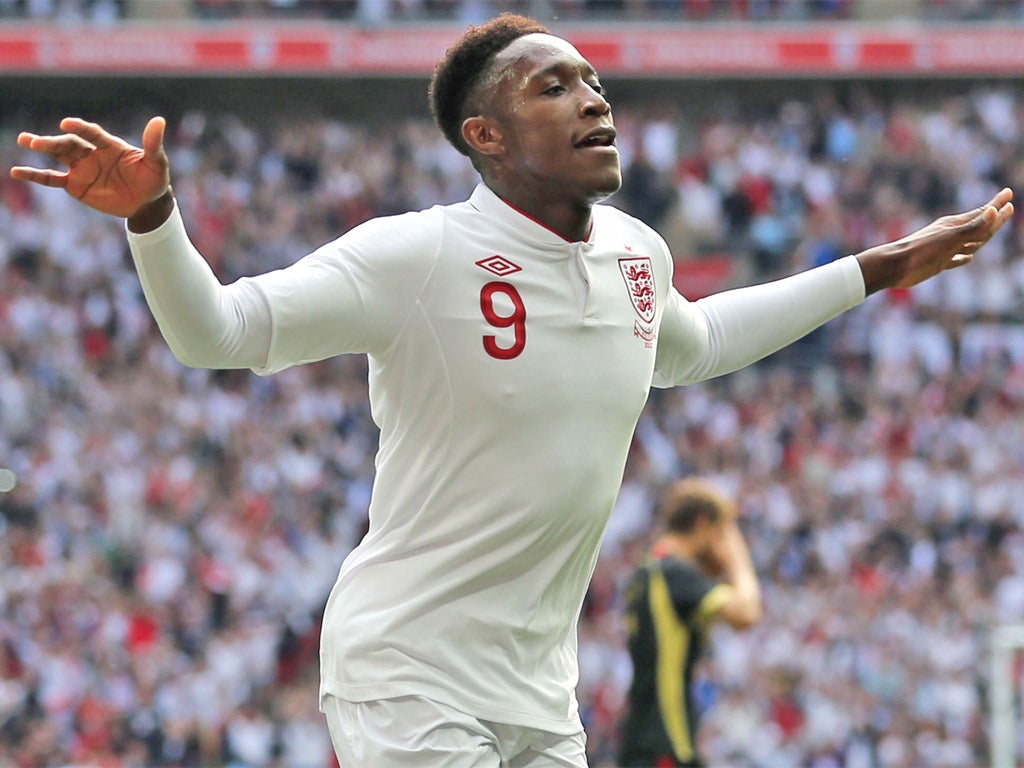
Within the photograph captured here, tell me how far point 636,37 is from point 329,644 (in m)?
17.2

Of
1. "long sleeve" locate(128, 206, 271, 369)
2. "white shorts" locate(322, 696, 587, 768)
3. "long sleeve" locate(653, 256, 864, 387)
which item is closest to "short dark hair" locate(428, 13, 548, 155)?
"long sleeve" locate(653, 256, 864, 387)

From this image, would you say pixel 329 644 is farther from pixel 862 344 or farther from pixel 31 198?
pixel 31 198

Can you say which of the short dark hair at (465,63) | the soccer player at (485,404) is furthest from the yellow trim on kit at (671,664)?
the short dark hair at (465,63)

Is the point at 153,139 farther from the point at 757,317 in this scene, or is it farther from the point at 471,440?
the point at 757,317

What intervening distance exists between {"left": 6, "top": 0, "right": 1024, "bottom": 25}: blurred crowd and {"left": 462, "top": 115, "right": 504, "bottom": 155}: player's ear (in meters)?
16.6

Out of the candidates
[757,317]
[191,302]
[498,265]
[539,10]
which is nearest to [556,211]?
[498,265]

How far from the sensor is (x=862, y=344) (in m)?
16.6

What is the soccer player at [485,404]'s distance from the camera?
3.03 m

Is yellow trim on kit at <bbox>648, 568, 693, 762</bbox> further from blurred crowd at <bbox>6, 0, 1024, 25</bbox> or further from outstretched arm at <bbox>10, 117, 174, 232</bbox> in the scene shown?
blurred crowd at <bbox>6, 0, 1024, 25</bbox>

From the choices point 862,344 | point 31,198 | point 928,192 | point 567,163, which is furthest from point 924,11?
point 567,163

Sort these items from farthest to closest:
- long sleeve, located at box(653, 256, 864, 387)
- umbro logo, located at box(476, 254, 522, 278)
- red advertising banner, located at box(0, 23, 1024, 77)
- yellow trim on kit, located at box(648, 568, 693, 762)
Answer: red advertising banner, located at box(0, 23, 1024, 77)
yellow trim on kit, located at box(648, 568, 693, 762)
long sleeve, located at box(653, 256, 864, 387)
umbro logo, located at box(476, 254, 522, 278)

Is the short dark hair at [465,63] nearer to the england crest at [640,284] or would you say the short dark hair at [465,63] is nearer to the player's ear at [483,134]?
the player's ear at [483,134]

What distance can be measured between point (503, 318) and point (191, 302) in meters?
0.58

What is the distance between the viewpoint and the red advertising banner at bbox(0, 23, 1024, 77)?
64.7ft
